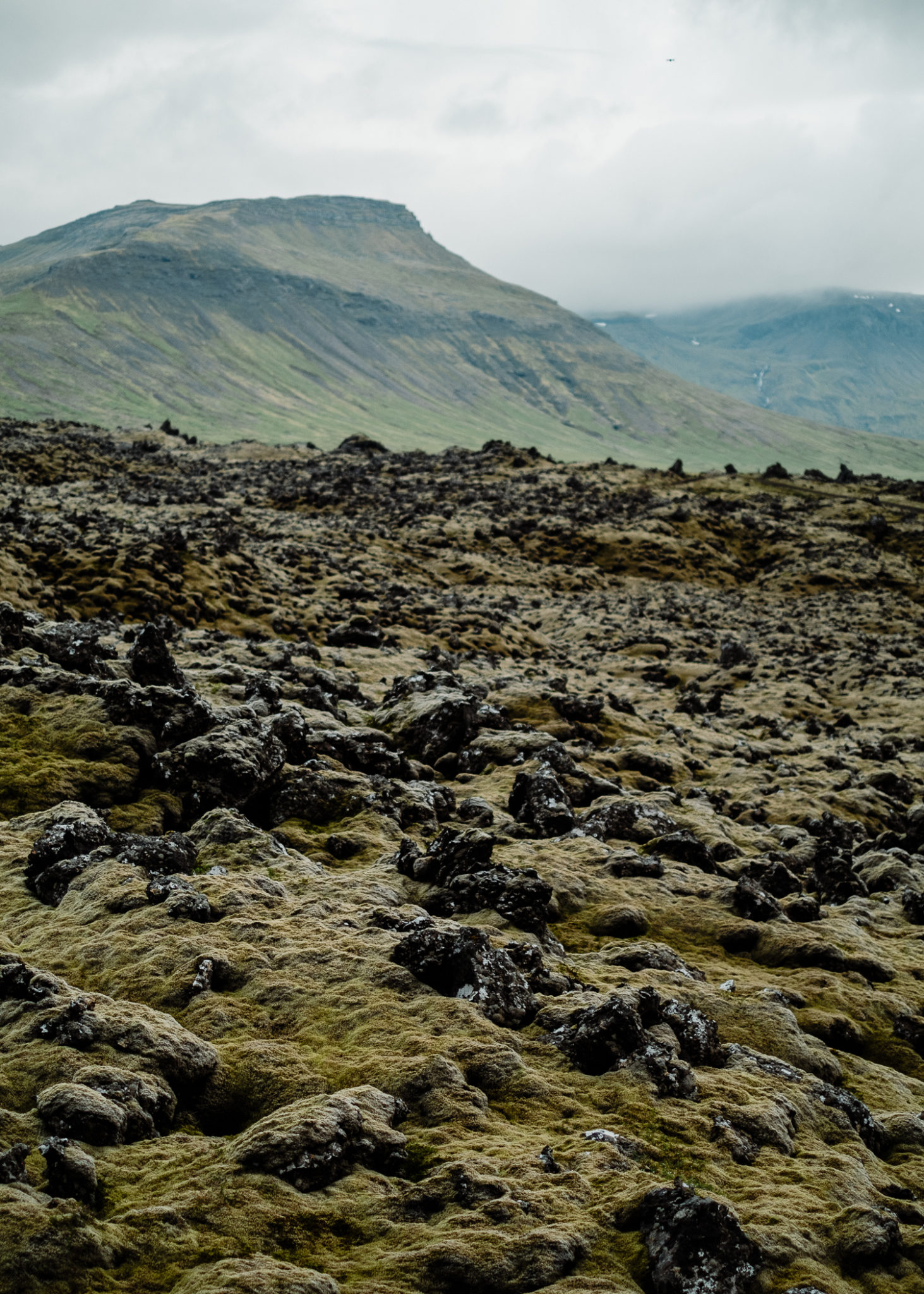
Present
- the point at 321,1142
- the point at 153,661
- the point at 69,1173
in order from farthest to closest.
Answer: the point at 153,661 → the point at 321,1142 → the point at 69,1173

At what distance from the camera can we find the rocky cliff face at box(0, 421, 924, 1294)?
24.6 ft

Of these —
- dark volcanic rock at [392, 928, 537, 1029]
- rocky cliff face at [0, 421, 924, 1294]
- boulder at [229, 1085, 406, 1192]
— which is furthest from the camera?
dark volcanic rock at [392, 928, 537, 1029]

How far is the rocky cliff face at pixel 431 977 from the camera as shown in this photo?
7512mm

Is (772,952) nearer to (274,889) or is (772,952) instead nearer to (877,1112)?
(877,1112)

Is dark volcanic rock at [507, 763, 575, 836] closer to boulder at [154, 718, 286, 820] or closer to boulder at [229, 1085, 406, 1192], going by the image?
boulder at [154, 718, 286, 820]

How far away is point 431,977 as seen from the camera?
11.5m

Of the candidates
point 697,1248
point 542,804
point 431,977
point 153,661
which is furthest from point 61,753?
point 697,1248

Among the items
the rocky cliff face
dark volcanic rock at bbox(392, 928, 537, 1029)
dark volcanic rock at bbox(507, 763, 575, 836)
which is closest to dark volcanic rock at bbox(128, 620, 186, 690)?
the rocky cliff face

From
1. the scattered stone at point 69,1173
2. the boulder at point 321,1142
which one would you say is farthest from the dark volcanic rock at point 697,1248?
the scattered stone at point 69,1173

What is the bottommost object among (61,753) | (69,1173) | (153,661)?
(69,1173)

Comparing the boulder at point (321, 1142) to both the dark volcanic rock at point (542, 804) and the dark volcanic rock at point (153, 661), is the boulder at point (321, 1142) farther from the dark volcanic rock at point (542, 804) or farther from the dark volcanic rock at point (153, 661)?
the dark volcanic rock at point (153, 661)

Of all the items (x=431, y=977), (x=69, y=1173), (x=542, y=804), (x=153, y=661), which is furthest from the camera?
(x=153, y=661)

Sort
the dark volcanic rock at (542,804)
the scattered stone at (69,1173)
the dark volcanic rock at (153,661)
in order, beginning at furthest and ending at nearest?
the dark volcanic rock at (153,661)
the dark volcanic rock at (542,804)
the scattered stone at (69,1173)

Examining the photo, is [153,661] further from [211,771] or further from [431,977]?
[431,977]
